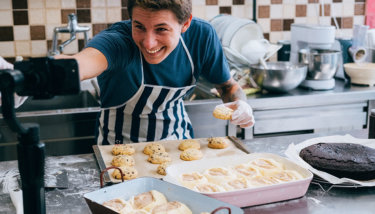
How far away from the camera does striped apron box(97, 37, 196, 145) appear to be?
85.9 inches

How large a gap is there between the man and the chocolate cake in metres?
0.37

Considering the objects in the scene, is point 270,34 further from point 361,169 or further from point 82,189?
point 82,189

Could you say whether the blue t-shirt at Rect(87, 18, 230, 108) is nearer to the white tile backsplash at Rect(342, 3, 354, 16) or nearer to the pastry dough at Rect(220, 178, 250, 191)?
the pastry dough at Rect(220, 178, 250, 191)

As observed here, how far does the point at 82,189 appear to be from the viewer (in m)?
1.58

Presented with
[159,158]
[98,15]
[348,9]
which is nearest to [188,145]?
[159,158]

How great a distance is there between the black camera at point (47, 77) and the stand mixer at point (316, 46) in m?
2.58

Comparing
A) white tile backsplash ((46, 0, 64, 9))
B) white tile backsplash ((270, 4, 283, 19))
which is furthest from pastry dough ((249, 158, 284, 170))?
white tile backsplash ((270, 4, 283, 19))

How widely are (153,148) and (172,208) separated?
67 centimetres

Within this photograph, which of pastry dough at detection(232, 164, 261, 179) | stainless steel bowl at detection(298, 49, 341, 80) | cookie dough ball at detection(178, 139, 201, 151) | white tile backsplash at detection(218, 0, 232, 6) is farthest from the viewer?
white tile backsplash at detection(218, 0, 232, 6)

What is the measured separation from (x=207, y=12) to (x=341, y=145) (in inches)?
83.9

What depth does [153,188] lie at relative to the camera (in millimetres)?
1404

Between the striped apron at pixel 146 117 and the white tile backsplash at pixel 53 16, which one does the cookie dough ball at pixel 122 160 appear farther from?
the white tile backsplash at pixel 53 16

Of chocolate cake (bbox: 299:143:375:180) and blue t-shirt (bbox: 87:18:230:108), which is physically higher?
blue t-shirt (bbox: 87:18:230:108)

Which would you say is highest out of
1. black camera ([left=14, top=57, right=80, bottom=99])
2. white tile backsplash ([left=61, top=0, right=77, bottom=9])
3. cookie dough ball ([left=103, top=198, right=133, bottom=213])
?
white tile backsplash ([left=61, top=0, right=77, bottom=9])
